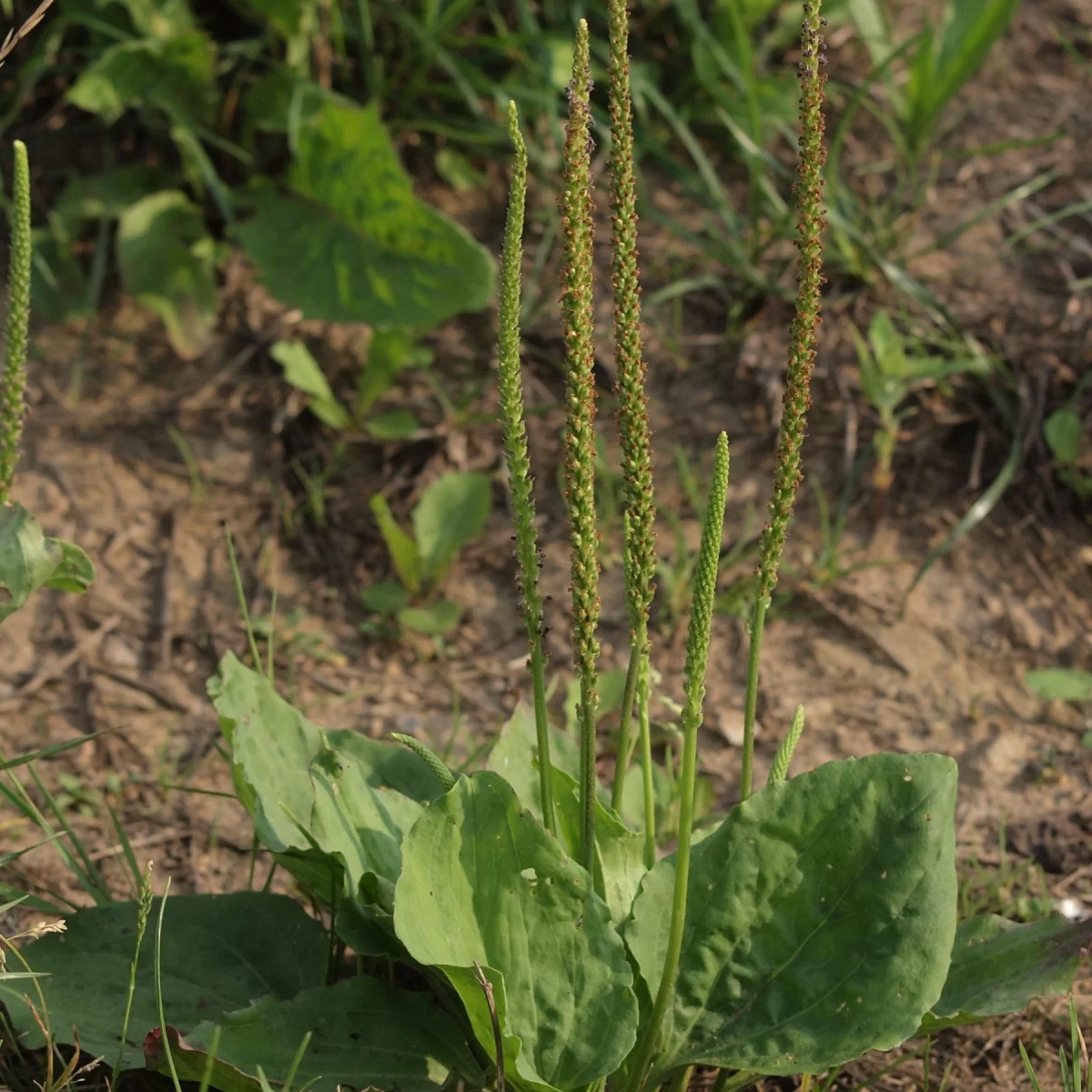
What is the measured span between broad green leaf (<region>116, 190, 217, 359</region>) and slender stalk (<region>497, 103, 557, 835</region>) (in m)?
2.78

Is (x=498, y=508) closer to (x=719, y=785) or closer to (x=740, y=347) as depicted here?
(x=740, y=347)

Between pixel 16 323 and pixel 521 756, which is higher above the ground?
pixel 16 323

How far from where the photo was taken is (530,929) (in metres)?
2.04

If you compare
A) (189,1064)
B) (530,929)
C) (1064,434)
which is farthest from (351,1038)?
(1064,434)

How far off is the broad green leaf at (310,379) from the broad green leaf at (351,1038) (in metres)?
2.34

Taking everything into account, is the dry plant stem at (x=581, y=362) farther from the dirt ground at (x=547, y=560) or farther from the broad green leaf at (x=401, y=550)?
the broad green leaf at (x=401, y=550)

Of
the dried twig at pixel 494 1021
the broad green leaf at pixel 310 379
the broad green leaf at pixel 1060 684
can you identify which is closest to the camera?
the dried twig at pixel 494 1021

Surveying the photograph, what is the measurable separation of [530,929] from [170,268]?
10.1ft

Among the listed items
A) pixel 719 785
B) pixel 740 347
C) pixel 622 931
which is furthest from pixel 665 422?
pixel 622 931

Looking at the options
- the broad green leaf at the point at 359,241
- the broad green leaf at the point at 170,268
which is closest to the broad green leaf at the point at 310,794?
the broad green leaf at the point at 359,241

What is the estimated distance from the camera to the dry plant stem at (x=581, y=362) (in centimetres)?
171

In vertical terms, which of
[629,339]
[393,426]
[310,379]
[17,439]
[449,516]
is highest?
[629,339]

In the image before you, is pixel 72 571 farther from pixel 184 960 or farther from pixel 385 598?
pixel 385 598

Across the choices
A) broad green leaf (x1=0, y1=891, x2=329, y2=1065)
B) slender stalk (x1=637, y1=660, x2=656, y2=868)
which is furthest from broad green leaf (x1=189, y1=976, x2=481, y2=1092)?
slender stalk (x1=637, y1=660, x2=656, y2=868)
